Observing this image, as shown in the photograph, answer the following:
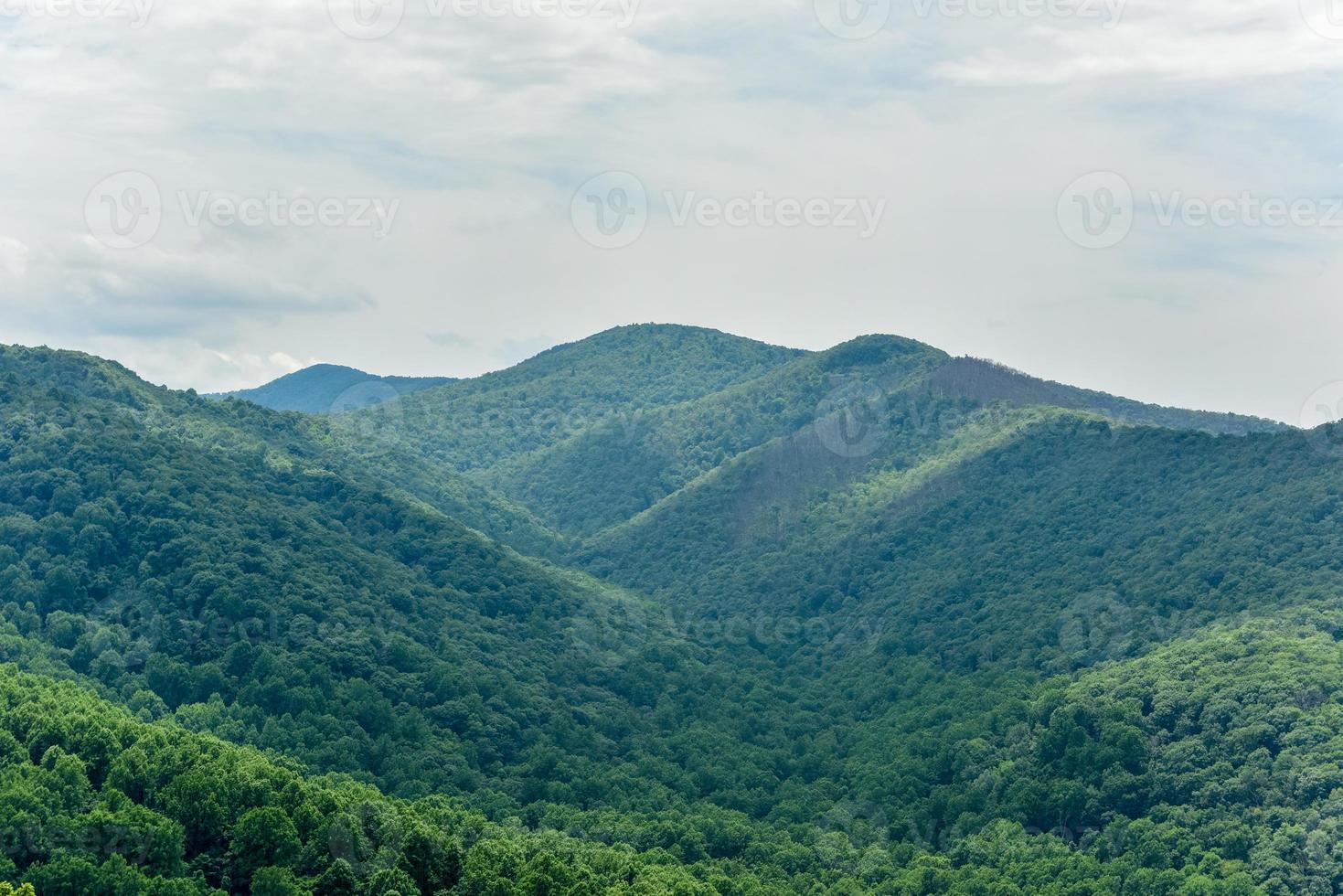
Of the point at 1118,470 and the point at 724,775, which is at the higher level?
the point at 1118,470

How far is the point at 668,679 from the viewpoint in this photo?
127812 millimetres

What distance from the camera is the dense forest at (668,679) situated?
6981 centimetres

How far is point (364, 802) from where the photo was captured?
2795 inches

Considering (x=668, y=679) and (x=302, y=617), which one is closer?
(x=302, y=617)

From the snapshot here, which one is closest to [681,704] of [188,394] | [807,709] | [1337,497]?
[807,709]

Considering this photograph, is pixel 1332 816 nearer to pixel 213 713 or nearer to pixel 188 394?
pixel 213 713

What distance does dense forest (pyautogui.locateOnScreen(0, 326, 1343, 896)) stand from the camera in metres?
69.8

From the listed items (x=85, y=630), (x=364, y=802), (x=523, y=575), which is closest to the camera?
(x=364, y=802)

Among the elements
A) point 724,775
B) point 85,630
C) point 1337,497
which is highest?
point 1337,497

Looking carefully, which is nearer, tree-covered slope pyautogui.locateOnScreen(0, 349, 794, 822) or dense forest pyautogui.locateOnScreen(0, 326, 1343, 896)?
dense forest pyautogui.locateOnScreen(0, 326, 1343, 896)

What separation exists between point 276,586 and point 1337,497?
311ft

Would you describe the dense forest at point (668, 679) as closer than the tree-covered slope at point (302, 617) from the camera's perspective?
Yes

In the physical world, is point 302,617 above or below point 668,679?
above

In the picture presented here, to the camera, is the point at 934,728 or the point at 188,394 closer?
the point at 934,728
